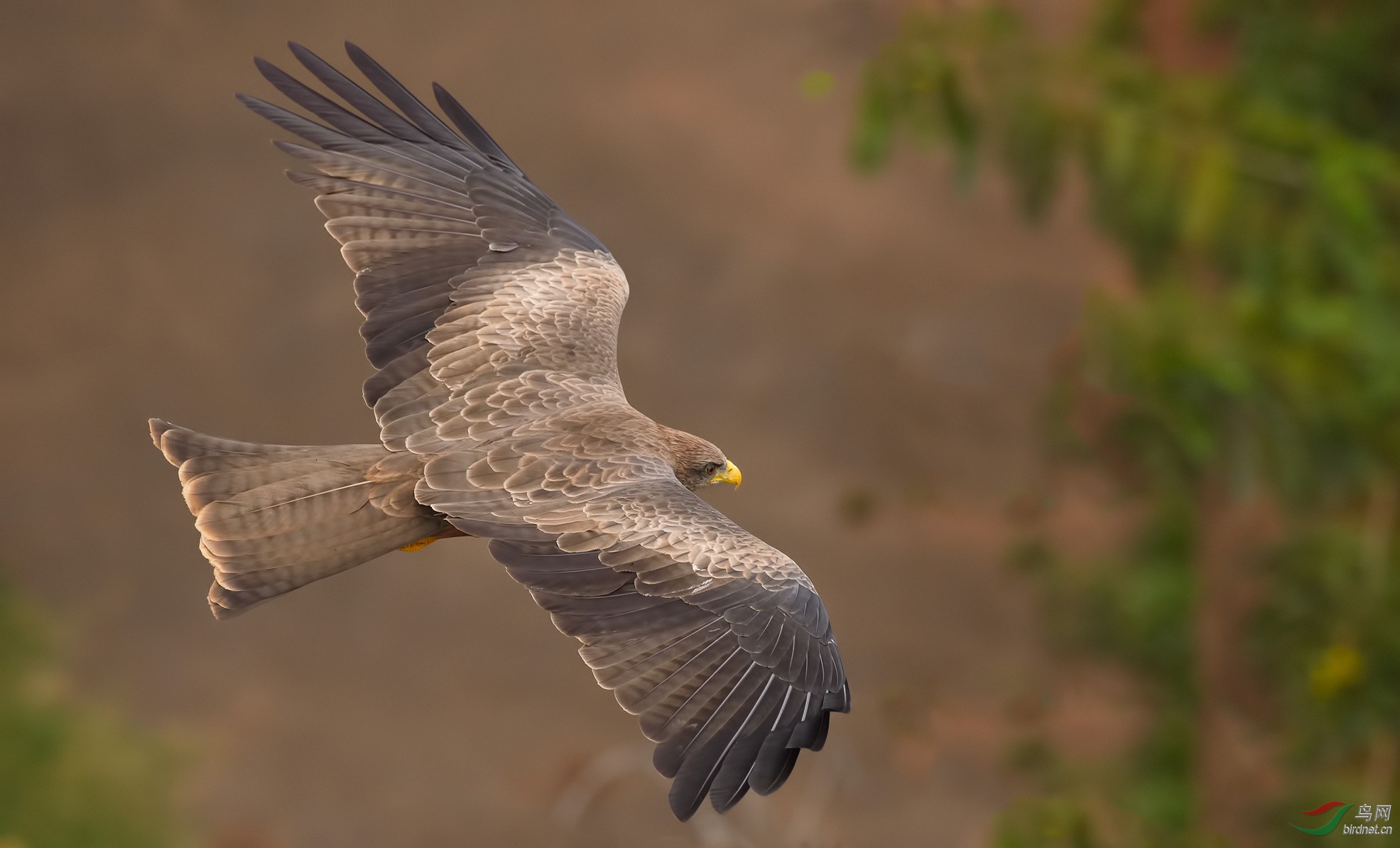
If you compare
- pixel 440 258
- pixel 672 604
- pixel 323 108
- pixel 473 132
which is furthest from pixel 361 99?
pixel 672 604

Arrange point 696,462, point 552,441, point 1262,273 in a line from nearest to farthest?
1. point 552,441
2. point 696,462
3. point 1262,273

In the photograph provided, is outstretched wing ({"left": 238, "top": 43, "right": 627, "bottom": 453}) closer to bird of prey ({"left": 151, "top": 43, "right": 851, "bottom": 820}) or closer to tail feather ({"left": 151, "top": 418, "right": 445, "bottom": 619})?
bird of prey ({"left": 151, "top": 43, "right": 851, "bottom": 820})

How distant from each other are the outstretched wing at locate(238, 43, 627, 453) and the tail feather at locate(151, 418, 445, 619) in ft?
0.68

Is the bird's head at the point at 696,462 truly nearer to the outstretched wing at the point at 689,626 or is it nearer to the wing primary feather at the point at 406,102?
the outstretched wing at the point at 689,626

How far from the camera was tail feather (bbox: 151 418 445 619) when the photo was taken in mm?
3273

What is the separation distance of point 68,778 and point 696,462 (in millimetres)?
6781

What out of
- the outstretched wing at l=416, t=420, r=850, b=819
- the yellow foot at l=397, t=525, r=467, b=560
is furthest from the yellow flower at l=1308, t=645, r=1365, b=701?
the yellow foot at l=397, t=525, r=467, b=560

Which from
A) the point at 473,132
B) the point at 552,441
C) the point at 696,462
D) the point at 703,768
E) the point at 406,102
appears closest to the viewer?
the point at 703,768

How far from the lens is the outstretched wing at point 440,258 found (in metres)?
3.82

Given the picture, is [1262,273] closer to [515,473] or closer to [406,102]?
[406,102]

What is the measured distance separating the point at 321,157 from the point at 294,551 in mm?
1376

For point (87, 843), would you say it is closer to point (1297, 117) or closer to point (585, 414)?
point (585, 414)

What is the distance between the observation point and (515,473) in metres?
3.32

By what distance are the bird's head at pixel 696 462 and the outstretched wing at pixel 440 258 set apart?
11.5 inches
